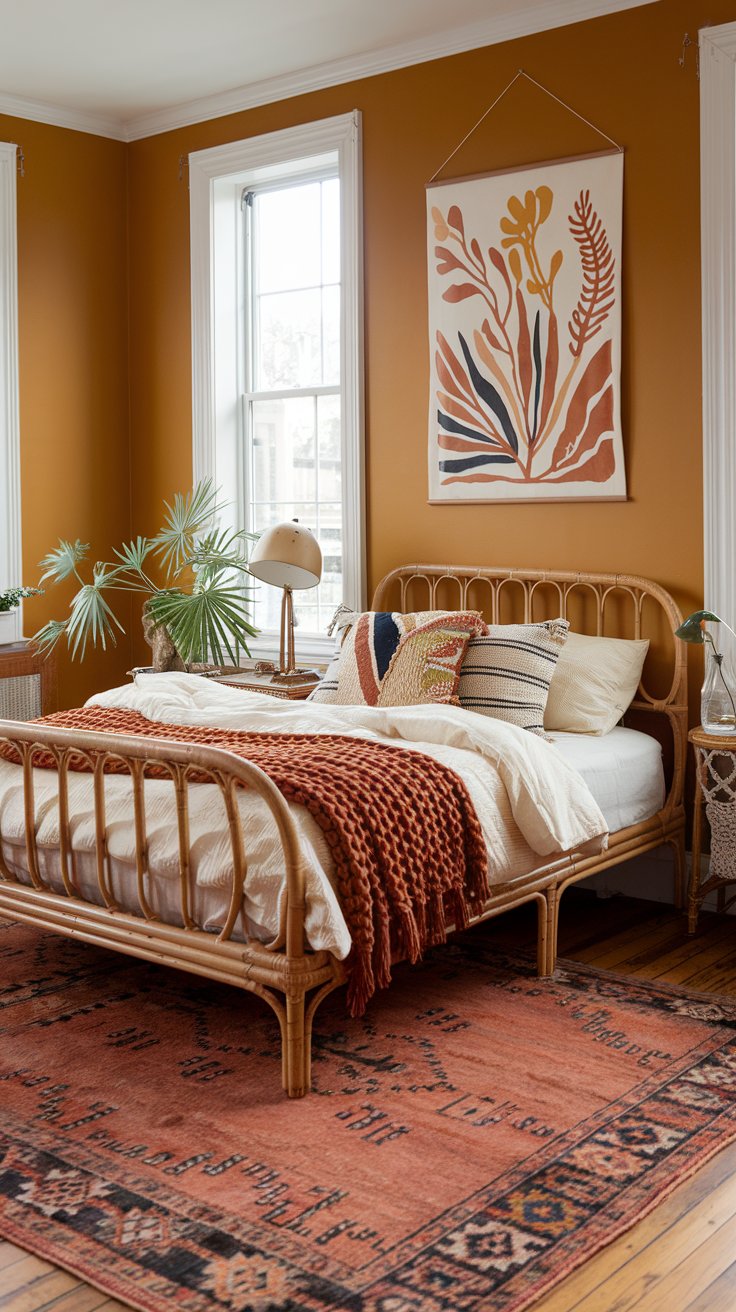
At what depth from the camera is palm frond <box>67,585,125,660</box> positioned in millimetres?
5320

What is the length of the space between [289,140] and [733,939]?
11.5 feet

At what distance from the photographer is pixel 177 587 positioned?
225 inches

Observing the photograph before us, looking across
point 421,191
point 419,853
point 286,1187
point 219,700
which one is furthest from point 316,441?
point 286,1187

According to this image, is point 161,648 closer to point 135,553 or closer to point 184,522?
point 135,553

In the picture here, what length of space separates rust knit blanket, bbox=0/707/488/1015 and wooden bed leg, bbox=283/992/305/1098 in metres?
0.15

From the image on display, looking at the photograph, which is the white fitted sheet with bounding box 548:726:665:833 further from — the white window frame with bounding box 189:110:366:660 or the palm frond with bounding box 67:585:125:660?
the palm frond with bounding box 67:585:125:660

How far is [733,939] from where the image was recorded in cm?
400

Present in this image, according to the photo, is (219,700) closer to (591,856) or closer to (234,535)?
(591,856)

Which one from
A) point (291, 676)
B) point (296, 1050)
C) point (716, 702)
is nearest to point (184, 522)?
point (291, 676)

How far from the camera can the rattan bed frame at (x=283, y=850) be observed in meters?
2.79

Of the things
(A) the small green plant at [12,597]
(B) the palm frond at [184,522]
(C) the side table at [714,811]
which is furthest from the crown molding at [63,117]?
(C) the side table at [714,811]

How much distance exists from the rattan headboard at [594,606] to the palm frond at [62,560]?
1.37m

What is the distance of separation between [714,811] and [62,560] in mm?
2903

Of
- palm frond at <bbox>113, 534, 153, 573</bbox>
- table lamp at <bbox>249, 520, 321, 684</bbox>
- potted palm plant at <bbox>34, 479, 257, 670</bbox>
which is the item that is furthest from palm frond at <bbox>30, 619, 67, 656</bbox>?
table lamp at <bbox>249, 520, 321, 684</bbox>
